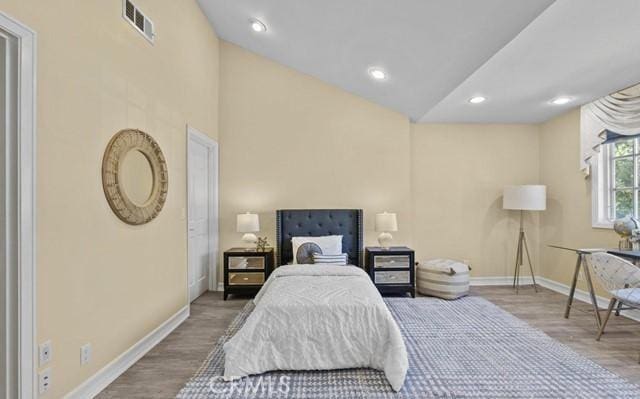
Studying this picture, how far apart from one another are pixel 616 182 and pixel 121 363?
538 centimetres

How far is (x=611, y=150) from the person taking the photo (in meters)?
3.97

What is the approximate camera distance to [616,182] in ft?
12.9

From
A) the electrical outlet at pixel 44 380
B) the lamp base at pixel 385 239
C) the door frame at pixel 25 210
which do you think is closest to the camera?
the door frame at pixel 25 210

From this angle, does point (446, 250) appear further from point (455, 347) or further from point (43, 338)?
point (43, 338)

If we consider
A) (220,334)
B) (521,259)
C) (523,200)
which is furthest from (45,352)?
(521,259)

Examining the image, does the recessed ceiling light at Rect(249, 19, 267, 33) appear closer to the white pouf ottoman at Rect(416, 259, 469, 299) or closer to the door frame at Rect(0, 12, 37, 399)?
the door frame at Rect(0, 12, 37, 399)

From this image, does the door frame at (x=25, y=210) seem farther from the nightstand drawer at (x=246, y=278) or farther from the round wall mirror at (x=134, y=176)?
the nightstand drawer at (x=246, y=278)

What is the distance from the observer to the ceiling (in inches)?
94.6

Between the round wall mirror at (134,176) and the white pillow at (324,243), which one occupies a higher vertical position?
the round wall mirror at (134,176)

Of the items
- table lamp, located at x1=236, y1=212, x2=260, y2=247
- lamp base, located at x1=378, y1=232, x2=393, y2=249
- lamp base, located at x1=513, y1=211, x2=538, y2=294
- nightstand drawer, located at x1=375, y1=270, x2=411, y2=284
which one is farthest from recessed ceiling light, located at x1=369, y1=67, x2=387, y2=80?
lamp base, located at x1=513, y1=211, x2=538, y2=294

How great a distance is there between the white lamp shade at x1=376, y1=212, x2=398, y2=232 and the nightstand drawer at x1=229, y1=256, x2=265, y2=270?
5.23 feet

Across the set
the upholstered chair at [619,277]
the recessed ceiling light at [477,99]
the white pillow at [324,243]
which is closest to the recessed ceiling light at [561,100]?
the recessed ceiling light at [477,99]

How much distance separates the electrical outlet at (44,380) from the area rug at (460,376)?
0.73m

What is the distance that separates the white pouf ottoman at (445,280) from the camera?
421 cm
